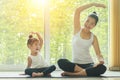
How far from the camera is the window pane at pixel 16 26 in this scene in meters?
3.17

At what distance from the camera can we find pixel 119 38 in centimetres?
306

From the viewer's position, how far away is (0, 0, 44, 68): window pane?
317cm

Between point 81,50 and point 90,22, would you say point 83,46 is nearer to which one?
point 81,50

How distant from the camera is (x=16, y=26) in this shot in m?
3.18

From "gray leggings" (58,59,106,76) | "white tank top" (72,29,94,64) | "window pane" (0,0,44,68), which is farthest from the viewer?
"window pane" (0,0,44,68)

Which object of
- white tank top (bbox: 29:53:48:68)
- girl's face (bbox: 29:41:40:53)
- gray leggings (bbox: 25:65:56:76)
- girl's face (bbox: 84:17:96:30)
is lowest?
gray leggings (bbox: 25:65:56:76)

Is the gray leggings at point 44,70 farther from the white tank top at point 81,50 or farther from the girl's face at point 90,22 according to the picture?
the girl's face at point 90,22

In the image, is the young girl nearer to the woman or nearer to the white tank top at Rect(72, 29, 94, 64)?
the woman

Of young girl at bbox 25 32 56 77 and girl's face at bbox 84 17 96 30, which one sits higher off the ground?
girl's face at bbox 84 17 96 30

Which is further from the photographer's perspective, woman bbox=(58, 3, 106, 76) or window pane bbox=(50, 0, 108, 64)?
window pane bbox=(50, 0, 108, 64)

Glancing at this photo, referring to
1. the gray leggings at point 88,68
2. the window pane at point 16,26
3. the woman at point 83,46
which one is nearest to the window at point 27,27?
the window pane at point 16,26

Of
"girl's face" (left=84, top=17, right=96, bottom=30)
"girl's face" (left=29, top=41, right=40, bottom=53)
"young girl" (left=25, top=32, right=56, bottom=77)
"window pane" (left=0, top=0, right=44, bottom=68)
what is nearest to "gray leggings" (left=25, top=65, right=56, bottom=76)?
"young girl" (left=25, top=32, right=56, bottom=77)

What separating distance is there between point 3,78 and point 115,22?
1.40 metres

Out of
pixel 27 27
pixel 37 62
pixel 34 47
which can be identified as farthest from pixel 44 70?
pixel 27 27
